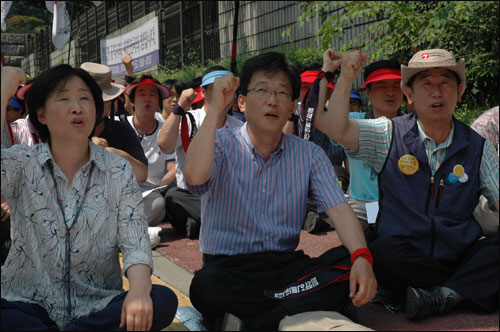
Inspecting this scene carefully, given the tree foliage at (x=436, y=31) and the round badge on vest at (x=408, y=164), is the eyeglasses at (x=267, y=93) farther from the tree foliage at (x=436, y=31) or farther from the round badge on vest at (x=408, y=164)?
the tree foliage at (x=436, y=31)

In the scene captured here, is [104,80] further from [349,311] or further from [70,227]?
[349,311]

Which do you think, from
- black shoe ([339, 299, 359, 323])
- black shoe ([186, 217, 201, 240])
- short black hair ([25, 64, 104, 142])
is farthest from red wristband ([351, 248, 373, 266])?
black shoe ([186, 217, 201, 240])

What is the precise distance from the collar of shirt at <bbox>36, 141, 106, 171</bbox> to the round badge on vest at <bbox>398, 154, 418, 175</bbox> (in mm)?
1534

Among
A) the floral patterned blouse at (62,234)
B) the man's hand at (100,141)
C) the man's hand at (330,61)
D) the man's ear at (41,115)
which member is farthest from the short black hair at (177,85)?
the floral patterned blouse at (62,234)

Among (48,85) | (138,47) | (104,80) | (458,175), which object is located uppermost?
(138,47)

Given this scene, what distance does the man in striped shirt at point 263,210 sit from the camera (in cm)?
288

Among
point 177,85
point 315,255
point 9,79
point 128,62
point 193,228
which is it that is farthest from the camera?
point 177,85

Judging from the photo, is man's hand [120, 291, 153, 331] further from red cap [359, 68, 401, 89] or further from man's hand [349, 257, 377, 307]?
red cap [359, 68, 401, 89]

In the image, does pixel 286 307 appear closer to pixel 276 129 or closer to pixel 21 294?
pixel 276 129

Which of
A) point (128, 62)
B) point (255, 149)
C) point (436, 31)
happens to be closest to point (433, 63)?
point (255, 149)

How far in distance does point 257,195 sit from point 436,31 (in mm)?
3795

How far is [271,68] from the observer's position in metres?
3.10

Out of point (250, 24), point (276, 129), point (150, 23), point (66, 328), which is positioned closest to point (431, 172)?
point (276, 129)

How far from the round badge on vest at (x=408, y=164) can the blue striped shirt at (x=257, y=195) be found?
1.32 feet
